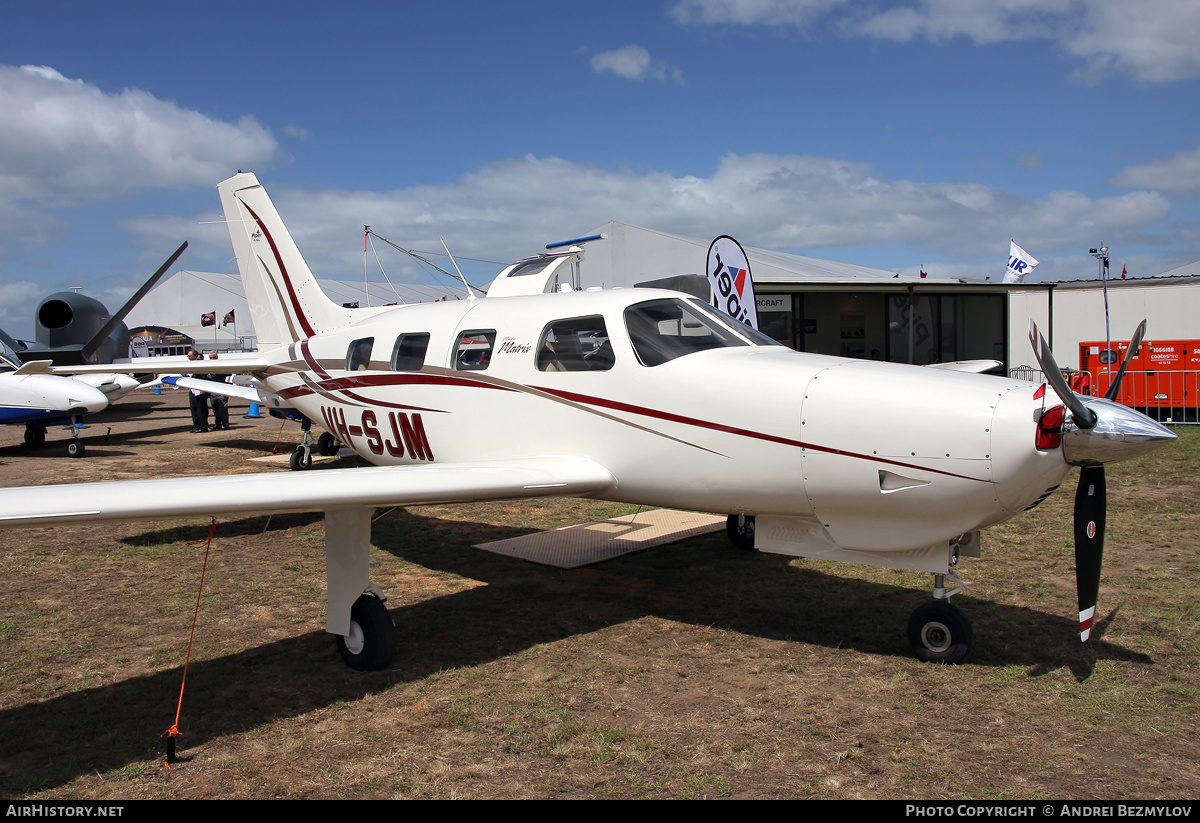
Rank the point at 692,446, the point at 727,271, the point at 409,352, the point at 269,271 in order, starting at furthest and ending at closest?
the point at 727,271 → the point at 269,271 → the point at 409,352 → the point at 692,446

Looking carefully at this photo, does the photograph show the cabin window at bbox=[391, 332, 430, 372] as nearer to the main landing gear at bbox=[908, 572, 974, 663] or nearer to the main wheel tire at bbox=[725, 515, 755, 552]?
the main wheel tire at bbox=[725, 515, 755, 552]

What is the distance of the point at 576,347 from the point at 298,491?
7.35 ft

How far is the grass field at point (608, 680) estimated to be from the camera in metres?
3.70

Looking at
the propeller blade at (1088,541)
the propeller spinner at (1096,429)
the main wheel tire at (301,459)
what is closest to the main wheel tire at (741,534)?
the propeller blade at (1088,541)

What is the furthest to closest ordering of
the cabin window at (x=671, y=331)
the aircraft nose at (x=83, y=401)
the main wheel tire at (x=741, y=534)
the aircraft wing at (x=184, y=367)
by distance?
the aircraft nose at (x=83, y=401) < the aircraft wing at (x=184, y=367) < the main wheel tire at (x=741, y=534) < the cabin window at (x=671, y=331)

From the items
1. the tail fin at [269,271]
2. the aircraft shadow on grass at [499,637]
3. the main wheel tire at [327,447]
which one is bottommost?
the aircraft shadow on grass at [499,637]

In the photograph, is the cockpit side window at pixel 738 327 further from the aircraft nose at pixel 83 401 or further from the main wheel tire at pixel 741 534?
the aircraft nose at pixel 83 401

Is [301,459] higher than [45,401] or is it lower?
lower

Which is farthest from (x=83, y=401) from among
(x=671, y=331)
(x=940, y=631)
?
(x=940, y=631)

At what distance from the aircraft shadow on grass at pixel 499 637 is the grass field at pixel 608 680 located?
2 centimetres

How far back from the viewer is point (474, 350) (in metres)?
6.48

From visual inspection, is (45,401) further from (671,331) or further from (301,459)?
(671,331)

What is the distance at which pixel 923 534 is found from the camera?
4.59 meters
